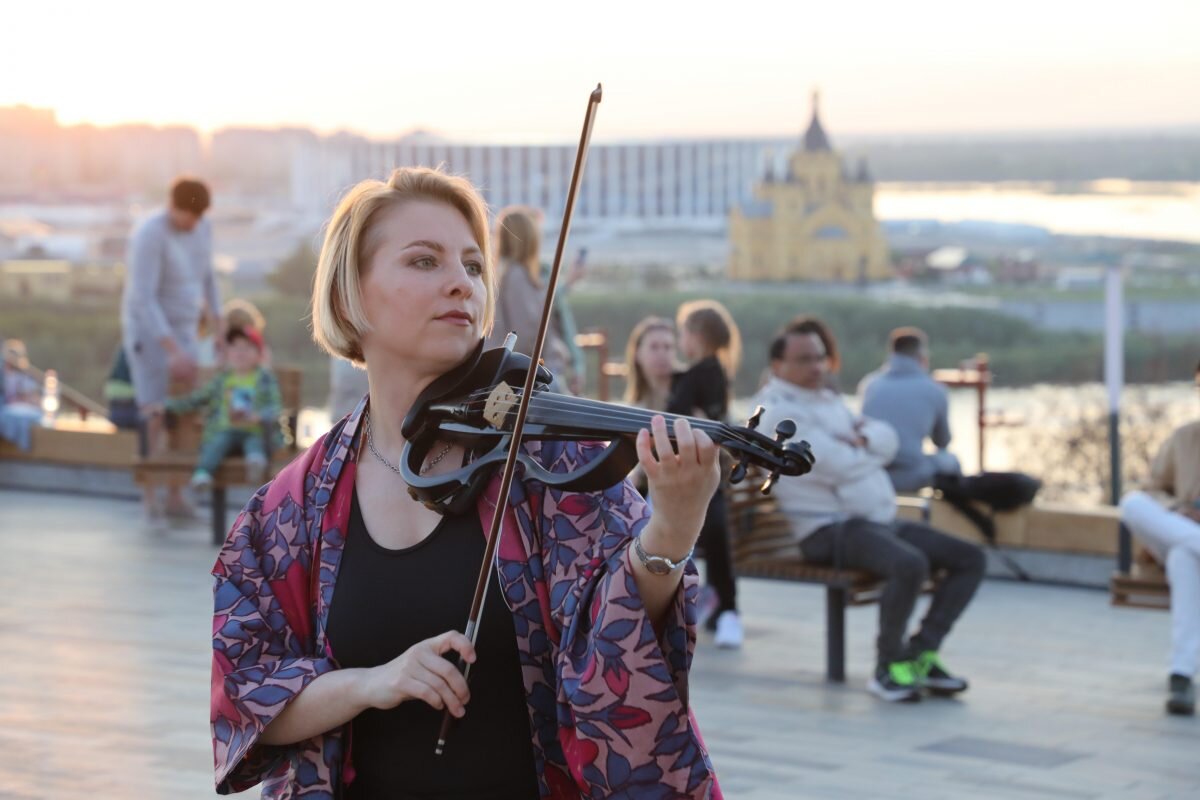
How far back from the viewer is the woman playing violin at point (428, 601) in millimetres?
2340

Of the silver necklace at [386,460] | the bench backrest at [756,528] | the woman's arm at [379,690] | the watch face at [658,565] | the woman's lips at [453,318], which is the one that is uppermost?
the woman's lips at [453,318]

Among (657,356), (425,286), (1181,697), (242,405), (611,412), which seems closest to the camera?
(611,412)

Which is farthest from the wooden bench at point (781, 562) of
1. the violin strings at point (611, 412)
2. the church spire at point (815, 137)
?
the church spire at point (815, 137)

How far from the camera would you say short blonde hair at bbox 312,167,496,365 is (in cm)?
265

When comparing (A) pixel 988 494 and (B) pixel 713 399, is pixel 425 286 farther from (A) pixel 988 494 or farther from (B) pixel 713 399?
(A) pixel 988 494

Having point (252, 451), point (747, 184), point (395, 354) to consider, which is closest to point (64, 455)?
point (252, 451)

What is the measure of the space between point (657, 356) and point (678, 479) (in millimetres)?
5940

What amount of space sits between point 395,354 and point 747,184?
85081 mm

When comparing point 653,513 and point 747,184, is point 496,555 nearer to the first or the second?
point 653,513

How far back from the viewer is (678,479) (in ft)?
7.22

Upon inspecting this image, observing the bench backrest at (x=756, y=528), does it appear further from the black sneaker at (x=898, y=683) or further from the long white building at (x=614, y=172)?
the long white building at (x=614, y=172)

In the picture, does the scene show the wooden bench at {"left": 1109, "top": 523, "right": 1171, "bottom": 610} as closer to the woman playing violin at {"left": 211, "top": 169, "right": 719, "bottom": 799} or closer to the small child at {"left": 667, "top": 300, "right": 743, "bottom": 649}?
the small child at {"left": 667, "top": 300, "right": 743, "bottom": 649}

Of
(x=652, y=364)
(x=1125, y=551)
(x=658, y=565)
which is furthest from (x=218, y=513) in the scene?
(x=658, y=565)

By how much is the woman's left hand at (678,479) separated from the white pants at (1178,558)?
463 centimetres
